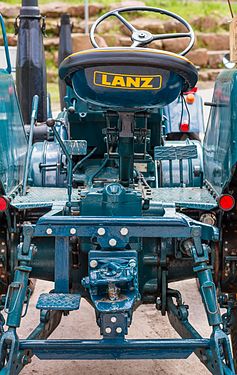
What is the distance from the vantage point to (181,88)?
275 centimetres

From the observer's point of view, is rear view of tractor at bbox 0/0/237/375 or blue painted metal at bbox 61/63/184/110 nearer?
rear view of tractor at bbox 0/0/237/375

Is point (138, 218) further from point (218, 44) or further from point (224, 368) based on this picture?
point (218, 44)

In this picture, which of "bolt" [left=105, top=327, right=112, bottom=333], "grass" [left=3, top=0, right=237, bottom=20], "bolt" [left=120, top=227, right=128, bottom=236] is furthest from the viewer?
"grass" [left=3, top=0, right=237, bottom=20]

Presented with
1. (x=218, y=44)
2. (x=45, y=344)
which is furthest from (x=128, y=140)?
(x=218, y=44)

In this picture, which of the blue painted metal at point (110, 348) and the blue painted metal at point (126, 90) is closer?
the blue painted metal at point (110, 348)

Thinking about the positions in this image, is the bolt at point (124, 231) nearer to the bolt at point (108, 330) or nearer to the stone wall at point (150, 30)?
the bolt at point (108, 330)

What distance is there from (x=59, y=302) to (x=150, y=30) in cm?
1633

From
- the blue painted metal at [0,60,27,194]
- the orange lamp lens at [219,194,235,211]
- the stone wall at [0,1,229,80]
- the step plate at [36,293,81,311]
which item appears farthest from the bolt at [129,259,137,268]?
the stone wall at [0,1,229,80]

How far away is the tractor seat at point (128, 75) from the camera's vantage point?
251cm

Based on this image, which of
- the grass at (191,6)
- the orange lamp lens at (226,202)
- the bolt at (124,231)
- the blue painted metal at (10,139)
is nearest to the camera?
the bolt at (124,231)

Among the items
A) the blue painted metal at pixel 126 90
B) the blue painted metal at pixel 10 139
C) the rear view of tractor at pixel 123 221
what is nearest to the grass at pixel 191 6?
the blue painted metal at pixel 10 139

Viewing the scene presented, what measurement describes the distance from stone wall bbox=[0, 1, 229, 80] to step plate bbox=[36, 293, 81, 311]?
1444 centimetres

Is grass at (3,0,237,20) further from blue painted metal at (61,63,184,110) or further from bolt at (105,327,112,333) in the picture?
bolt at (105,327,112,333)

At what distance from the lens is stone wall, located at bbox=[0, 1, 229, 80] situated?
17.5 m
